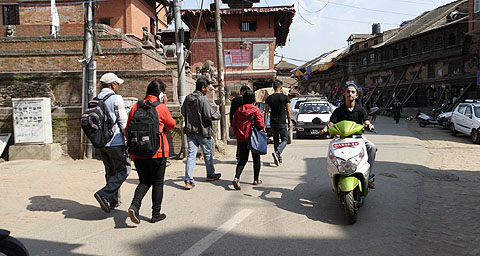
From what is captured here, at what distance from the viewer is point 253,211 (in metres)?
5.18

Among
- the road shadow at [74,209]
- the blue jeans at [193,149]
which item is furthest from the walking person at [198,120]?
the road shadow at [74,209]

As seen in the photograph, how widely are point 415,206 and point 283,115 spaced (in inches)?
156

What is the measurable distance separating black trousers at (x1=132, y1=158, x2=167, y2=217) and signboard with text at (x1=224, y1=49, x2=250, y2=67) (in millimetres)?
27306

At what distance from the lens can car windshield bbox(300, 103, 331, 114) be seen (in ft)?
54.9

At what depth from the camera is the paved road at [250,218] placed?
12.8 feet

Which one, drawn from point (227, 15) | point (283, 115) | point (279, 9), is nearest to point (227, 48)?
point (227, 15)

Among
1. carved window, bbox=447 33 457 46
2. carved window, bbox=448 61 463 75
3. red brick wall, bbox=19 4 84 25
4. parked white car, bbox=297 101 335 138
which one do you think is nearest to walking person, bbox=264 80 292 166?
parked white car, bbox=297 101 335 138

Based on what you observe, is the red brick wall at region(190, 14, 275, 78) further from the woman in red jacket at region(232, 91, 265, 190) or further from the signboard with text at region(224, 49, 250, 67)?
the woman in red jacket at region(232, 91, 265, 190)

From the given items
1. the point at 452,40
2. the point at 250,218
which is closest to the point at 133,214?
the point at 250,218

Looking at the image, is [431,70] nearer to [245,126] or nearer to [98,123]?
[245,126]

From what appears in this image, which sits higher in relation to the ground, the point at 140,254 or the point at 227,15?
the point at 227,15

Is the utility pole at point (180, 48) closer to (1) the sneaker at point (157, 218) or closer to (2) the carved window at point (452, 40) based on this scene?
(1) the sneaker at point (157, 218)

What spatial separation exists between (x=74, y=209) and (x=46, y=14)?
664 inches

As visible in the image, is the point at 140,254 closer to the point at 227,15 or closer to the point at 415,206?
the point at 415,206
